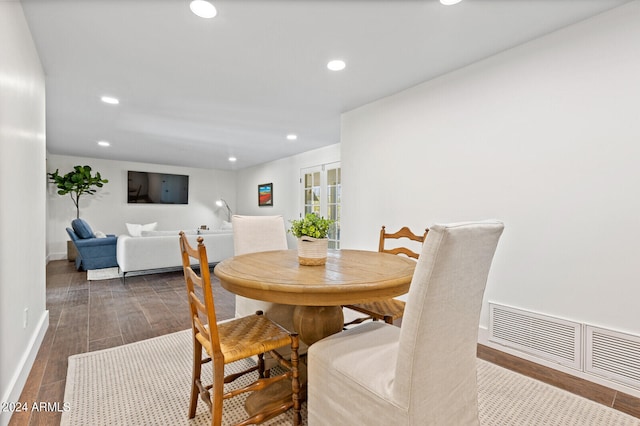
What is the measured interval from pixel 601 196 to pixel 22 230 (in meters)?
3.52

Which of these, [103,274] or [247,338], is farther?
[103,274]

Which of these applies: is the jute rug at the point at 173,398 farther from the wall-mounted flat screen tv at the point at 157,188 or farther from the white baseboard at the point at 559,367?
the wall-mounted flat screen tv at the point at 157,188

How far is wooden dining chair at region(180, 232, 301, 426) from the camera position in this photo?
48.9 inches

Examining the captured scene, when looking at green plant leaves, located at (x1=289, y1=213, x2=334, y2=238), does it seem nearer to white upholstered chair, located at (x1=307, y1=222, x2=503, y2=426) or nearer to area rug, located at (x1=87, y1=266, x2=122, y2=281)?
white upholstered chair, located at (x1=307, y1=222, x2=503, y2=426)

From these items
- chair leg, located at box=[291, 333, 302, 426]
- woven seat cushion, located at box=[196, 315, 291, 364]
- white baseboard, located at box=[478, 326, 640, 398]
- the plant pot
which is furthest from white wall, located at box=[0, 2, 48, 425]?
white baseboard, located at box=[478, 326, 640, 398]

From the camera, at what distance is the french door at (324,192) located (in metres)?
5.22

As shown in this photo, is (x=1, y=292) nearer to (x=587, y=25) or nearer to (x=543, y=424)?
(x=543, y=424)

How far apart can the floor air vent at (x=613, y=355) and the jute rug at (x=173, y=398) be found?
301mm

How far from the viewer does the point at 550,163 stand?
80.3 inches

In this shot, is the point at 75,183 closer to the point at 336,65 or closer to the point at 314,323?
the point at 336,65

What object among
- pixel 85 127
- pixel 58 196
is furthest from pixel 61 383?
pixel 58 196

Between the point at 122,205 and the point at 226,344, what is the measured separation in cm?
729

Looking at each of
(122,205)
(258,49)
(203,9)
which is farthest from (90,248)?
(203,9)

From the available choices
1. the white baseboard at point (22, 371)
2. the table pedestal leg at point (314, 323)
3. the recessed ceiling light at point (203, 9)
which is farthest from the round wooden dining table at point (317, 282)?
the recessed ceiling light at point (203, 9)
